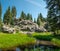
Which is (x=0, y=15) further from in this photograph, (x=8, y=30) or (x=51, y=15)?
(x=51, y=15)

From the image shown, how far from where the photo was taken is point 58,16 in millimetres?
47000

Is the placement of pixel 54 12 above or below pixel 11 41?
above

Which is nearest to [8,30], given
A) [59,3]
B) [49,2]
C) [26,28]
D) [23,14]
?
[26,28]

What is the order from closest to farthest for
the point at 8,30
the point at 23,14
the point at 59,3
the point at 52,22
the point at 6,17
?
the point at 59,3, the point at 52,22, the point at 8,30, the point at 6,17, the point at 23,14

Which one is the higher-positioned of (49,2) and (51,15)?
(49,2)

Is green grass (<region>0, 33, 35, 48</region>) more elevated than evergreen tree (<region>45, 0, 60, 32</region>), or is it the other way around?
evergreen tree (<region>45, 0, 60, 32</region>)

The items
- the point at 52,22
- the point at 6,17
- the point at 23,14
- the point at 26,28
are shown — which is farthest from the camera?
the point at 23,14

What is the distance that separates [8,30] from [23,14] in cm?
7328

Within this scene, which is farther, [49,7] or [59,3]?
[49,7]

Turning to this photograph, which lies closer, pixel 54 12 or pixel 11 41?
pixel 11 41

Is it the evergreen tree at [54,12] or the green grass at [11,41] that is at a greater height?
the evergreen tree at [54,12]

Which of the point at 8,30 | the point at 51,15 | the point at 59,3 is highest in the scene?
the point at 59,3

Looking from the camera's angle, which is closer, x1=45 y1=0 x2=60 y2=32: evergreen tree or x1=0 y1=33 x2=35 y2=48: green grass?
x1=0 y1=33 x2=35 y2=48: green grass

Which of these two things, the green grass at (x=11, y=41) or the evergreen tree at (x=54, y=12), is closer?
the green grass at (x=11, y=41)
